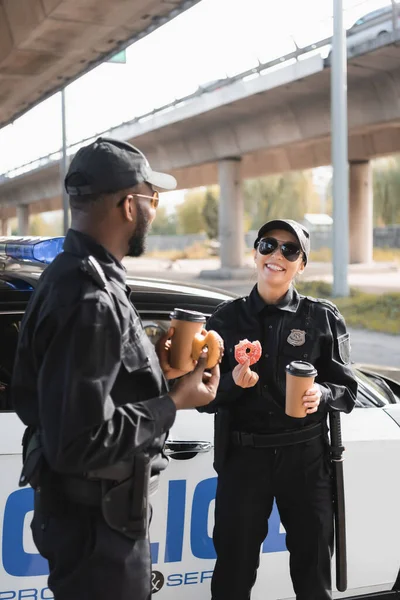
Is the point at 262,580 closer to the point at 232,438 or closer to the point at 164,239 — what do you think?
the point at 232,438

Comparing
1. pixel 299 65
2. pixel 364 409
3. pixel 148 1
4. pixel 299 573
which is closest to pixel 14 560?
pixel 299 573

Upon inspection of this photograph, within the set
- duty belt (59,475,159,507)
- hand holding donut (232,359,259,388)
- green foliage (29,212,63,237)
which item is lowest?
duty belt (59,475,159,507)

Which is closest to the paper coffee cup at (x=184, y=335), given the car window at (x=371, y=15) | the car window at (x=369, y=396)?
the car window at (x=369, y=396)

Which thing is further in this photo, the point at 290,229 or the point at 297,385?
the point at 290,229

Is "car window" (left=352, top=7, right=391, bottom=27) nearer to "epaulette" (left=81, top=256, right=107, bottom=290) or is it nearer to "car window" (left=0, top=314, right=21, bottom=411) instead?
"car window" (left=0, top=314, right=21, bottom=411)

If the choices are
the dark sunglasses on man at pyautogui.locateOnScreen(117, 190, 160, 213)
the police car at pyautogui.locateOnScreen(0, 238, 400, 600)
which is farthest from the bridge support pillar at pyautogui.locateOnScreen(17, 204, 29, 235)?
the dark sunglasses on man at pyautogui.locateOnScreen(117, 190, 160, 213)

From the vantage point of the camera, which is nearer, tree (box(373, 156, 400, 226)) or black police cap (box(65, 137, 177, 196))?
black police cap (box(65, 137, 177, 196))

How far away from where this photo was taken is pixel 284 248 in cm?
263

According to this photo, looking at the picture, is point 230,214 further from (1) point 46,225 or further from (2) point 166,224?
(1) point 46,225

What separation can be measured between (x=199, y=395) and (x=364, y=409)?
4.35 feet

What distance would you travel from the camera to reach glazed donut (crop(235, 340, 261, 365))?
7.82ft

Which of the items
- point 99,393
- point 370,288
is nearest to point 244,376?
point 99,393

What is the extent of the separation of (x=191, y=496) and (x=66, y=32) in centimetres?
949

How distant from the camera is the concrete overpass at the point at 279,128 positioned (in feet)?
61.5
